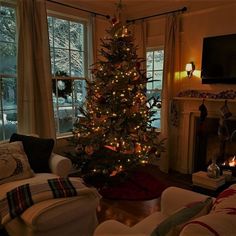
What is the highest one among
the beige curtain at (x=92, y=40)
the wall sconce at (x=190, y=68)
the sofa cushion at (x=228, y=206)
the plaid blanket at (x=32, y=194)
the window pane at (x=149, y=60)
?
the beige curtain at (x=92, y=40)

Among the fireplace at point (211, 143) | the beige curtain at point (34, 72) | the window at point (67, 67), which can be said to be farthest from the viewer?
the window at point (67, 67)

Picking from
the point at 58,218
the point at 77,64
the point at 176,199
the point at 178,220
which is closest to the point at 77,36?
the point at 77,64

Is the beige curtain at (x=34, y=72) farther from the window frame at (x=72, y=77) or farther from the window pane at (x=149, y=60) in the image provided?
the window pane at (x=149, y=60)

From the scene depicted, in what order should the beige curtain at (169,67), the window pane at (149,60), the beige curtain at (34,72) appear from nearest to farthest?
1. the beige curtain at (34,72)
2. the beige curtain at (169,67)
3. the window pane at (149,60)

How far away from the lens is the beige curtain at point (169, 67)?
4090mm

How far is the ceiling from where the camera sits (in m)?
3.91

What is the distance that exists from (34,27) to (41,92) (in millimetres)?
897

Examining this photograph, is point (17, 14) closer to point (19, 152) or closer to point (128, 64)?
point (128, 64)

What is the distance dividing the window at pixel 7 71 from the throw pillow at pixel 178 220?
9.74 ft

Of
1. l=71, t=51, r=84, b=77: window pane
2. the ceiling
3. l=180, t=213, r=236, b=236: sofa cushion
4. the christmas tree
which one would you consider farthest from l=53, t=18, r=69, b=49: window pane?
l=180, t=213, r=236, b=236: sofa cushion

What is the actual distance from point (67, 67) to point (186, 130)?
2.28 m

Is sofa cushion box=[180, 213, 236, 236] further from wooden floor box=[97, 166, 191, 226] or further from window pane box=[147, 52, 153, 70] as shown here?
window pane box=[147, 52, 153, 70]

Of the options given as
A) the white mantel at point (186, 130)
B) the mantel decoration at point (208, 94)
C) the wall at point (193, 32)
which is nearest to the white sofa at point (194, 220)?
the mantel decoration at point (208, 94)

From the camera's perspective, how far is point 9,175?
2.38m
